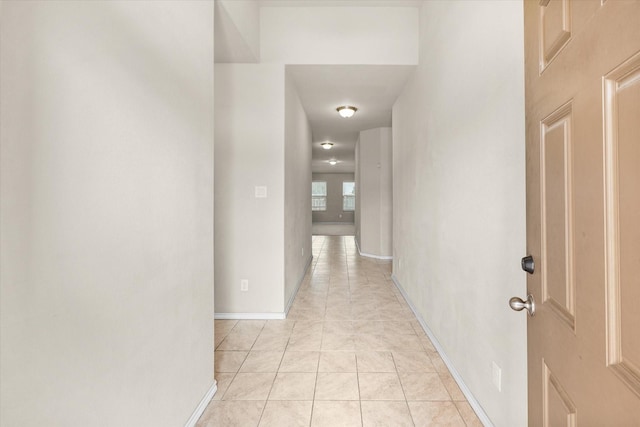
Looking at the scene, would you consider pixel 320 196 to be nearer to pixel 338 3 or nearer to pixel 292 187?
pixel 292 187

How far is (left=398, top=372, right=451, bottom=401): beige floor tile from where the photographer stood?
1.93 metres

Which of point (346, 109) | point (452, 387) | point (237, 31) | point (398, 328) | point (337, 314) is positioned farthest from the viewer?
point (346, 109)

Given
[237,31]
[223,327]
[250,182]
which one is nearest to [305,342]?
[223,327]

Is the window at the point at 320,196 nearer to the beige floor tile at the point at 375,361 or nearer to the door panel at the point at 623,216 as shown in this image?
the beige floor tile at the point at 375,361

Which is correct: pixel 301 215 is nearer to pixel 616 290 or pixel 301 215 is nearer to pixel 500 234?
pixel 500 234

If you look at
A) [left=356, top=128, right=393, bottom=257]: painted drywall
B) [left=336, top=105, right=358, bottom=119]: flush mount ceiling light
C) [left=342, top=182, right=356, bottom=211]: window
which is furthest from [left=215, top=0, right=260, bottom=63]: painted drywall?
[left=342, top=182, right=356, bottom=211]: window

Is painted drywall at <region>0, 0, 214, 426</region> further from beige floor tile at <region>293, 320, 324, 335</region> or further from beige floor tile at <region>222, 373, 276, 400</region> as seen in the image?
beige floor tile at <region>293, 320, 324, 335</region>

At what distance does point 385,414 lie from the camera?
1.78 m

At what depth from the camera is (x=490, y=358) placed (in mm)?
1606

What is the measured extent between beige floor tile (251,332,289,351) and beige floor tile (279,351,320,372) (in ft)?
0.47

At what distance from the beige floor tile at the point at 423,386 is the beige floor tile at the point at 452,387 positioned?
24 millimetres

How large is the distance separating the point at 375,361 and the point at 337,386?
1.46 feet

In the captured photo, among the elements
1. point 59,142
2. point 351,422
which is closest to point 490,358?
point 351,422

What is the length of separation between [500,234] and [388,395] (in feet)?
3.98
